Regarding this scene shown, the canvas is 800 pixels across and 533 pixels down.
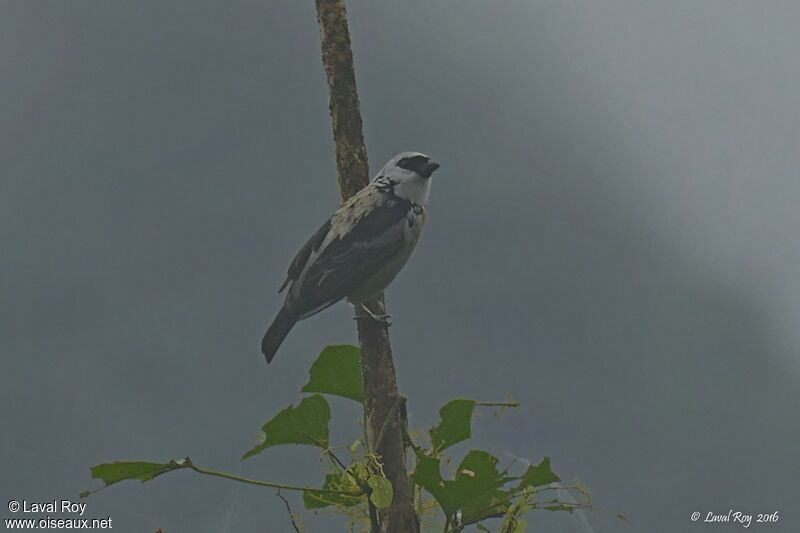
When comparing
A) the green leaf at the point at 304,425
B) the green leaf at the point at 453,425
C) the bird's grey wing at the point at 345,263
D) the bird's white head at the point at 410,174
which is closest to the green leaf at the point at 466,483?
the green leaf at the point at 453,425

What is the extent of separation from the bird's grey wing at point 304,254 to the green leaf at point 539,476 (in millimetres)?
1998

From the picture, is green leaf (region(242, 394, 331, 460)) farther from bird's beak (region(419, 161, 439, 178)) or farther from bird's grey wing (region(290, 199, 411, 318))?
bird's beak (region(419, 161, 439, 178))

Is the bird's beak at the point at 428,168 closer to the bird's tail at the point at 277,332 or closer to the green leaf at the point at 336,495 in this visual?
the bird's tail at the point at 277,332

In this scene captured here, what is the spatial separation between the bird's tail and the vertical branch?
0.47 meters

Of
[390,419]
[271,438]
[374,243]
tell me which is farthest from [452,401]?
[374,243]

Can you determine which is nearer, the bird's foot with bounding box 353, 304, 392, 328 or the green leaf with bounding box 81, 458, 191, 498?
the green leaf with bounding box 81, 458, 191, 498

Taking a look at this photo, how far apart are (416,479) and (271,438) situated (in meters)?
0.66

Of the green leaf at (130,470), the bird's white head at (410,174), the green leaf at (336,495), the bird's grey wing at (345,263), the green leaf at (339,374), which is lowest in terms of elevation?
the green leaf at (336,495)

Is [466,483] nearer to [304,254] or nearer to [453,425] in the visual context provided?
[453,425]

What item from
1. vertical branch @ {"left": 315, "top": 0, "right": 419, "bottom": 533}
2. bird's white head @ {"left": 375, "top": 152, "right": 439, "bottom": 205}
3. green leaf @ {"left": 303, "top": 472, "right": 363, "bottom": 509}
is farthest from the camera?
bird's white head @ {"left": 375, "top": 152, "right": 439, "bottom": 205}

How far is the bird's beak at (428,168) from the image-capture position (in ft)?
18.9

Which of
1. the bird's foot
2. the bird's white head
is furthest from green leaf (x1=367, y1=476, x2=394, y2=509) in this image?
the bird's white head

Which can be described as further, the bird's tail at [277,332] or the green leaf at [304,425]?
the bird's tail at [277,332]

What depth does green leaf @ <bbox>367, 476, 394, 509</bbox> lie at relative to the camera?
331 cm
